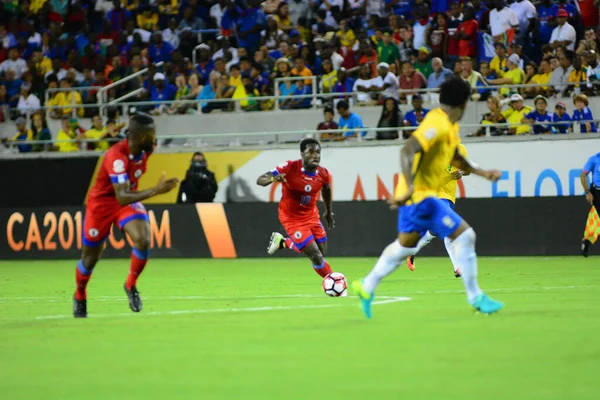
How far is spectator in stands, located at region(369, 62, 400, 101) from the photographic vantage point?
27188mm

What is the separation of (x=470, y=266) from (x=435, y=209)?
617mm

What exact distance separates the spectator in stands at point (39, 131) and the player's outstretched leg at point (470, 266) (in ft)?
69.6

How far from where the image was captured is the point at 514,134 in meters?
26.5

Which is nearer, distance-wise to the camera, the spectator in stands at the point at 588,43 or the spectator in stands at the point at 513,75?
the spectator in stands at the point at 588,43

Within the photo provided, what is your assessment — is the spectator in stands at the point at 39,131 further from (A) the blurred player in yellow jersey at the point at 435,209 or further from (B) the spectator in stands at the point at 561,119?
(A) the blurred player in yellow jersey at the point at 435,209

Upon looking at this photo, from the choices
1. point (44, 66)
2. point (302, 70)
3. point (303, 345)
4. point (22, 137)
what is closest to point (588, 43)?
point (302, 70)

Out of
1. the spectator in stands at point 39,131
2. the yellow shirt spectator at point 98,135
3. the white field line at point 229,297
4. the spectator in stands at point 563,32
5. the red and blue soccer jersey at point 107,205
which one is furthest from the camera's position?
the spectator in stands at point 39,131

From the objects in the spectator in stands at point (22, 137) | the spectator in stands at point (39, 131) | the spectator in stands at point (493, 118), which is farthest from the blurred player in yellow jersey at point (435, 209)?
the spectator in stands at point (22, 137)

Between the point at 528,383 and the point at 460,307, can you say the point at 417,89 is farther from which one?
the point at 528,383

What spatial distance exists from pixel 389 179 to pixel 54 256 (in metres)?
8.11

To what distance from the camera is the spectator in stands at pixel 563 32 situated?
85.8ft

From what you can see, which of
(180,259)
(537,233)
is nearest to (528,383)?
(537,233)

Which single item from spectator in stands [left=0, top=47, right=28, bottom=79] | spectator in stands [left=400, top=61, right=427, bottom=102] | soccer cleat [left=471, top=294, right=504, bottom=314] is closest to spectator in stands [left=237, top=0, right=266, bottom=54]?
spectator in stands [left=400, top=61, right=427, bottom=102]

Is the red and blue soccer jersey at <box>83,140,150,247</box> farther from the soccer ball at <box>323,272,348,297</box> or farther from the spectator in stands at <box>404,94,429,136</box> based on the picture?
A: the spectator in stands at <box>404,94,429,136</box>
